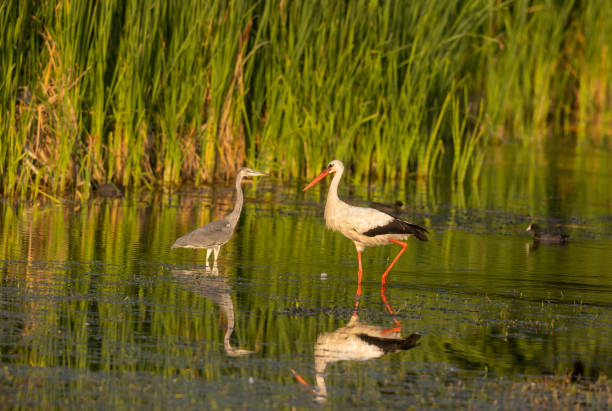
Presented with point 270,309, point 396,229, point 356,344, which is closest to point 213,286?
point 270,309

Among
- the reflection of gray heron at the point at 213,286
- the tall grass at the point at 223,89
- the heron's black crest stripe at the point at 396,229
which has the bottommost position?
the reflection of gray heron at the point at 213,286

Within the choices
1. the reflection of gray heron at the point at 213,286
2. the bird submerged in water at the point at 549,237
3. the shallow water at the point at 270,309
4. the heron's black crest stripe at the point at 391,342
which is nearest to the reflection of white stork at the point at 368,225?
the shallow water at the point at 270,309

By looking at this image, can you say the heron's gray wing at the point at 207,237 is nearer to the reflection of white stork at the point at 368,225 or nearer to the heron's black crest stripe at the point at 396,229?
the reflection of white stork at the point at 368,225

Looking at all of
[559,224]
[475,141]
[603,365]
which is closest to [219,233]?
[603,365]

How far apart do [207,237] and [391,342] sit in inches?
128

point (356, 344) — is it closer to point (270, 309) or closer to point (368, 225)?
point (270, 309)

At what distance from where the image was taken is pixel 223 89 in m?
15.4

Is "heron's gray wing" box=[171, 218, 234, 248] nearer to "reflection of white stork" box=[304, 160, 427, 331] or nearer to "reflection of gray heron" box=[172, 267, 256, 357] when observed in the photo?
"reflection of gray heron" box=[172, 267, 256, 357]

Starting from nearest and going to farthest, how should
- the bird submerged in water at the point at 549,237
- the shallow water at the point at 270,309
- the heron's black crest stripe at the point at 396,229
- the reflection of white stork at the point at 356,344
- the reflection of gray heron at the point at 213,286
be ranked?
the shallow water at the point at 270,309 < the reflection of white stork at the point at 356,344 < the reflection of gray heron at the point at 213,286 < the heron's black crest stripe at the point at 396,229 < the bird submerged in water at the point at 549,237

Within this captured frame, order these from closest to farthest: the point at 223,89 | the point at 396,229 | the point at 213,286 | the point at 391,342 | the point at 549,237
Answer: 1. the point at 391,342
2. the point at 213,286
3. the point at 396,229
4. the point at 549,237
5. the point at 223,89

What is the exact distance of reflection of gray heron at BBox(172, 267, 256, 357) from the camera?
834cm

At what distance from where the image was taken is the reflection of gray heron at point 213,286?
27.4 ft

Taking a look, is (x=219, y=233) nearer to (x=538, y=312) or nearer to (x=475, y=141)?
(x=538, y=312)

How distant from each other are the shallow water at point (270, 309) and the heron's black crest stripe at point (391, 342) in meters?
0.08
